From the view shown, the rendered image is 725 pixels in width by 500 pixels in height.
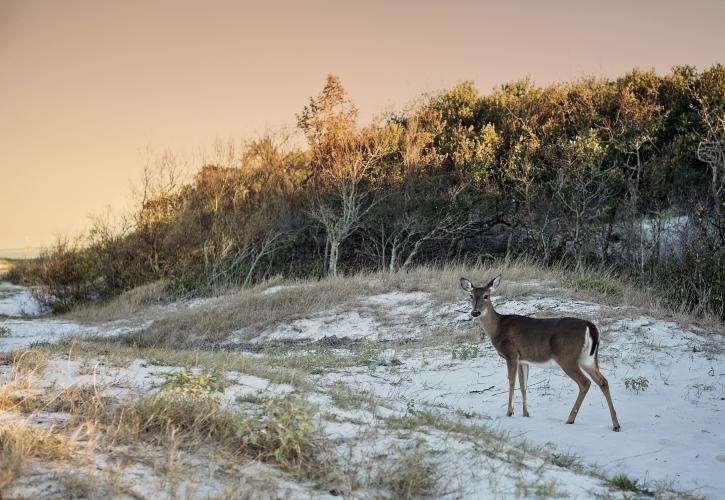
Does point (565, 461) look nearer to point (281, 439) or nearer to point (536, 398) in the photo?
point (281, 439)

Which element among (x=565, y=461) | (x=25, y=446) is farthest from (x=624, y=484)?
(x=25, y=446)

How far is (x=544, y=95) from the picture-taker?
2914 centimetres

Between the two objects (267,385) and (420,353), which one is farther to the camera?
(420,353)

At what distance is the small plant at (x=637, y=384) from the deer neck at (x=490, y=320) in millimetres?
2378

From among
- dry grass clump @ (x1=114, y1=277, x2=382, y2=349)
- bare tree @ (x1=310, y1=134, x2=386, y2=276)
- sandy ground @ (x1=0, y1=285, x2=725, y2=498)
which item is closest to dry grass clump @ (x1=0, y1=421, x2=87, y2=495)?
sandy ground @ (x1=0, y1=285, x2=725, y2=498)

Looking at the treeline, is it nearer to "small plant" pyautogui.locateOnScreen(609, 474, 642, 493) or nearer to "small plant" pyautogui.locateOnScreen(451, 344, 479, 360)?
"small plant" pyautogui.locateOnScreen(451, 344, 479, 360)

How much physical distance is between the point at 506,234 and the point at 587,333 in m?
21.0

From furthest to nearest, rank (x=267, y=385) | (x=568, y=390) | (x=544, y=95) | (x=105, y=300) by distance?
(x=544, y=95), (x=105, y=300), (x=568, y=390), (x=267, y=385)

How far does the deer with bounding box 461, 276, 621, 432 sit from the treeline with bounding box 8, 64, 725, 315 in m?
15.7

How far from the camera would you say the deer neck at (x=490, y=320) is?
343 inches

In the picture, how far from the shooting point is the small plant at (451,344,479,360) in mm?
11734

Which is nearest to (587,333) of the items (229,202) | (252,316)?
(252,316)

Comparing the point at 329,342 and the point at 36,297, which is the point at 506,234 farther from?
the point at 36,297

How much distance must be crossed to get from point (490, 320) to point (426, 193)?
18.4 meters
